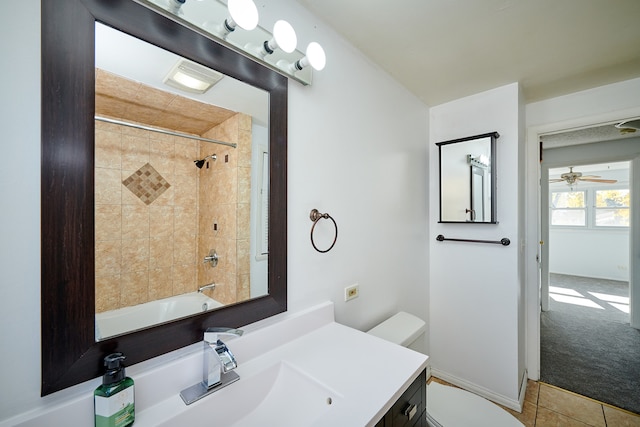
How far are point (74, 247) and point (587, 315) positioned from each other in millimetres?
5237

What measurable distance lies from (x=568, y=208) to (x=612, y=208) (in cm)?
66

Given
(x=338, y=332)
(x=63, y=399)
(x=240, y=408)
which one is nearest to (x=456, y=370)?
→ (x=338, y=332)

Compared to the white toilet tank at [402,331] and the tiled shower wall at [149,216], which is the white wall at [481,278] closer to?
the white toilet tank at [402,331]

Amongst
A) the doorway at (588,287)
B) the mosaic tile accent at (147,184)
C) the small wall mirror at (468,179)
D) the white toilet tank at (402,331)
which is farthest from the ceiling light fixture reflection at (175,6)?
the doorway at (588,287)

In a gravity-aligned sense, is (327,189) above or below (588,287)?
above

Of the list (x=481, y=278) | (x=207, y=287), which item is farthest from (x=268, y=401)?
(x=481, y=278)

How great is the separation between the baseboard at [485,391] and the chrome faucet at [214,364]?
6.73 ft

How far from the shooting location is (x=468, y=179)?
6.76 ft

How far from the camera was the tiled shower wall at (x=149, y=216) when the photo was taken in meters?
0.71

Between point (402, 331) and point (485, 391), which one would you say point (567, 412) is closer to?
point (485, 391)

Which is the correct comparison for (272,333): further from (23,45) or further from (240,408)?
(23,45)

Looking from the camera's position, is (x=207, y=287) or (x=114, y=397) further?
(x=207, y=287)

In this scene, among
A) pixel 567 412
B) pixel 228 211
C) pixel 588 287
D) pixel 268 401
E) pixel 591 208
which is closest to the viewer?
pixel 268 401

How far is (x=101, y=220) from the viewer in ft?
2.28
